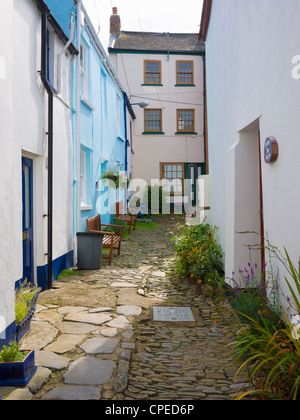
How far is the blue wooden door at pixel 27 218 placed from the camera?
5920 millimetres

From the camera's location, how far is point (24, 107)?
5.51 meters

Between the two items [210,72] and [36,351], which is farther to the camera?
[210,72]

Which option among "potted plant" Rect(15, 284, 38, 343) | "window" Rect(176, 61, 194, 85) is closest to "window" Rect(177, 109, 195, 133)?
"window" Rect(176, 61, 194, 85)

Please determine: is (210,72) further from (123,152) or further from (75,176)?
(123,152)

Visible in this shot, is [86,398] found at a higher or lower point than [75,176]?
lower

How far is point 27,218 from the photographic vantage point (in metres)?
6.05

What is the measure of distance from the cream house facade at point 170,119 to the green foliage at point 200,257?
12.9 metres

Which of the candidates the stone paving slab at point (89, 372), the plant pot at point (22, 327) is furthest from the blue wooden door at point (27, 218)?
the stone paving slab at point (89, 372)

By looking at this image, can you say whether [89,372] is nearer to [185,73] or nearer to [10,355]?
[10,355]

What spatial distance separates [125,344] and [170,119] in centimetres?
1788

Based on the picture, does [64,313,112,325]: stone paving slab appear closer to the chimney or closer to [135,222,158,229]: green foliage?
[135,222,158,229]: green foliage

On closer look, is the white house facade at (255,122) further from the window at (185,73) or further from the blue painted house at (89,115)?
the window at (185,73)
